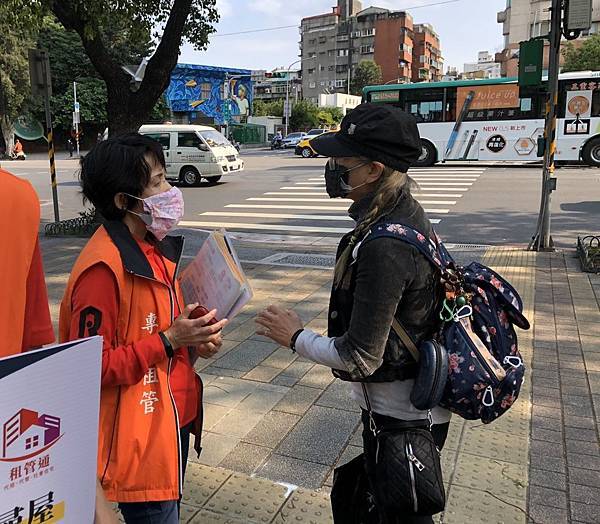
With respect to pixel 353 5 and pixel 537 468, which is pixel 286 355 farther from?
pixel 353 5

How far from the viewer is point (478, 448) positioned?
3.16m

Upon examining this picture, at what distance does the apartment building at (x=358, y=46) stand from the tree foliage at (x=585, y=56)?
44180 millimetres

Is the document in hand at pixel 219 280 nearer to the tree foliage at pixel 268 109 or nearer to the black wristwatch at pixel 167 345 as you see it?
the black wristwatch at pixel 167 345

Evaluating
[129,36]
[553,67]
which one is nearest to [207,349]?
[553,67]

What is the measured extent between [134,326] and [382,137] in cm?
92

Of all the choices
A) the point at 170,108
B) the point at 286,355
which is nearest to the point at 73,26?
the point at 286,355

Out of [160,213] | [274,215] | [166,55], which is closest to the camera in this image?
[160,213]

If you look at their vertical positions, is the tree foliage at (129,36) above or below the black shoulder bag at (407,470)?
above

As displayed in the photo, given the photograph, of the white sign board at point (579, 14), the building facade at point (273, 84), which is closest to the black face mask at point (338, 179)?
the white sign board at point (579, 14)

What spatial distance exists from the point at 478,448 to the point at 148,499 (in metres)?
2.14

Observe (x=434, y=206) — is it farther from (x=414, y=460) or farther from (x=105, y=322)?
(x=105, y=322)

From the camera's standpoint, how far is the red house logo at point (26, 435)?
0.91m

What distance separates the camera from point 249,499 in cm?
269

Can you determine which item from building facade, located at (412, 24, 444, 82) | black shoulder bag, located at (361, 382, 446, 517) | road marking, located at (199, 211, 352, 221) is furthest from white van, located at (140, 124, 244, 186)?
building facade, located at (412, 24, 444, 82)
